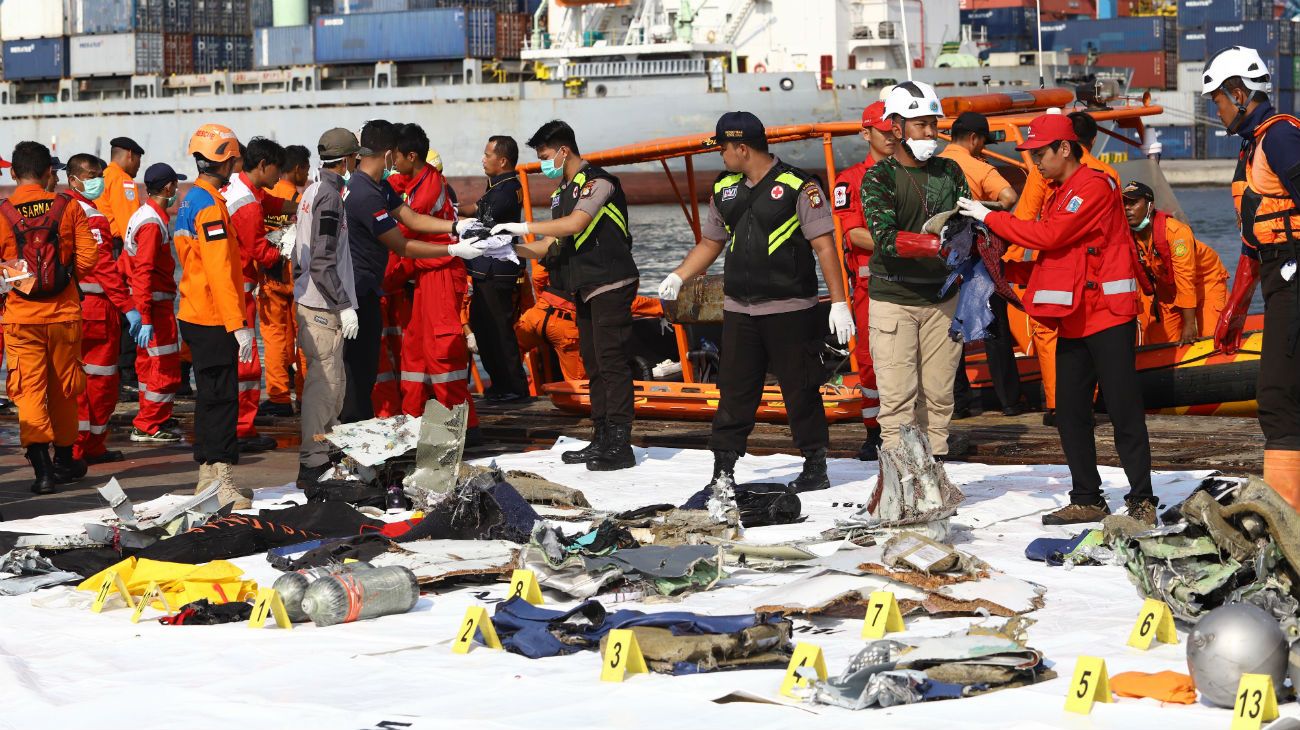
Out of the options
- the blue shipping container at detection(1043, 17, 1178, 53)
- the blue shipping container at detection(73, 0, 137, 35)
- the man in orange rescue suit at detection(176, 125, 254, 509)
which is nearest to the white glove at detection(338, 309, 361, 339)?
the man in orange rescue suit at detection(176, 125, 254, 509)

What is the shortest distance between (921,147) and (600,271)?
2.18m

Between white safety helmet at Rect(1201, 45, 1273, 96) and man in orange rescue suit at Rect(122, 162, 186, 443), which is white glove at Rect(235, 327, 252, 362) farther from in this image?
white safety helmet at Rect(1201, 45, 1273, 96)

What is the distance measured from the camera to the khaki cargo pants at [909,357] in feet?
24.1

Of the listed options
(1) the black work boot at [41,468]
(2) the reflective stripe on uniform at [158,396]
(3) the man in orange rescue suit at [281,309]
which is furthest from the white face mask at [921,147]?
(2) the reflective stripe on uniform at [158,396]

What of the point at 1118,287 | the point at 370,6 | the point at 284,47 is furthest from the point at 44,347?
the point at 284,47

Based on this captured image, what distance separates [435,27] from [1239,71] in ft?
167

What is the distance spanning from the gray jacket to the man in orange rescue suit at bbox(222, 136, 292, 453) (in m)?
0.89

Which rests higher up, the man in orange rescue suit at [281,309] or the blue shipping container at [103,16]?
the blue shipping container at [103,16]

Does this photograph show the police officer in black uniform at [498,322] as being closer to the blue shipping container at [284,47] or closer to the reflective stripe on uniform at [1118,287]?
the reflective stripe on uniform at [1118,287]

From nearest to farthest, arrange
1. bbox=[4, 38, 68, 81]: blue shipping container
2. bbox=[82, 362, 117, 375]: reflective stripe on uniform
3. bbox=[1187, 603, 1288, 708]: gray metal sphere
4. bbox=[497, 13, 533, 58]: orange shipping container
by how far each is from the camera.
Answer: bbox=[1187, 603, 1288, 708]: gray metal sphere
bbox=[82, 362, 117, 375]: reflective stripe on uniform
bbox=[497, 13, 533, 58]: orange shipping container
bbox=[4, 38, 68, 81]: blue shipping container

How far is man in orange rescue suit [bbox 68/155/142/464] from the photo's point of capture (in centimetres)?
979

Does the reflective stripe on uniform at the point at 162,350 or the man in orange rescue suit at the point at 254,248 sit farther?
the reflective stripe on uniform at the point at 162,350

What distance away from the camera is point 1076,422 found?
6.83m

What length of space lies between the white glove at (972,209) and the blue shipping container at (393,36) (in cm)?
4940
